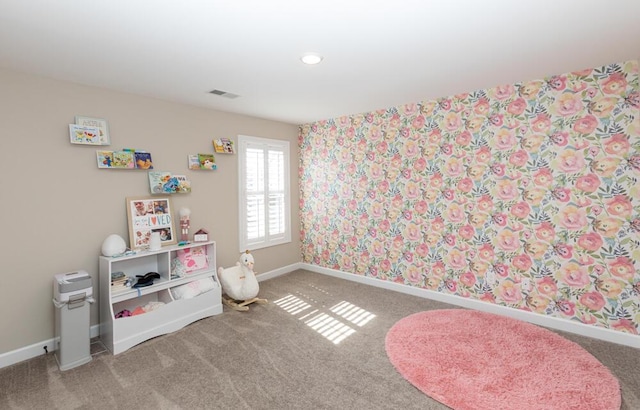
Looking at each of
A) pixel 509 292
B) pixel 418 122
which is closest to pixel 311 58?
pixel 418 122

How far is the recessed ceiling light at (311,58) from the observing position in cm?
226

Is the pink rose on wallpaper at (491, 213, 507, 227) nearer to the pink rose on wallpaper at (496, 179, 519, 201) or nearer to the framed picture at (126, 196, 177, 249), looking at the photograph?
the pink rose on wallpaper at (496, 179, 519, 201)

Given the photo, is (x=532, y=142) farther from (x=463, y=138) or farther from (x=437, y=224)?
(x=437, y=224)

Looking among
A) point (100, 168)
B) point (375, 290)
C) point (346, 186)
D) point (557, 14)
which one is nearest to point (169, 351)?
point (100, 168)

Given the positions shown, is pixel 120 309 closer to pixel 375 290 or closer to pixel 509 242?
pixel 375 290

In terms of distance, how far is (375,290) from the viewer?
4.04 metres

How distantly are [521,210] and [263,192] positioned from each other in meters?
3.05

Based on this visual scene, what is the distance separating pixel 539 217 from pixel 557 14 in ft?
5.98

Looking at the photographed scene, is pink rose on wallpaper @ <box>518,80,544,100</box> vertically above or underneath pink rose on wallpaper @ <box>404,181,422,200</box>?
above

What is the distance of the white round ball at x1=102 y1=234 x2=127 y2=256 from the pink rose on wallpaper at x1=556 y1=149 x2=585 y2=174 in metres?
3.98

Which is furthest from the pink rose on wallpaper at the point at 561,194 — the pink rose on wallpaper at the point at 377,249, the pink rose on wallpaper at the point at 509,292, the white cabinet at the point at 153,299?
the white cabinet at the point at 153,299

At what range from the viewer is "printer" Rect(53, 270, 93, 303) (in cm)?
242

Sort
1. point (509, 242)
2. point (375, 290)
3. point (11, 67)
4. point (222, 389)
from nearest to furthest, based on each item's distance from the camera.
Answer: point (222, 389)
point (11, 67)
point (509, 242)
point (375, 290)

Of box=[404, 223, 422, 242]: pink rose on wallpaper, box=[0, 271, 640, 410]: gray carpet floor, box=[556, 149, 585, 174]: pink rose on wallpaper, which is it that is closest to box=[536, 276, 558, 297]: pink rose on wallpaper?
box=[0, 271, 640, 410]: gray carpet floor
